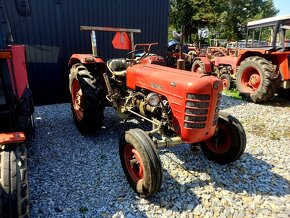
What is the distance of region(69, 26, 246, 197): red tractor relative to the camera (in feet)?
8.11

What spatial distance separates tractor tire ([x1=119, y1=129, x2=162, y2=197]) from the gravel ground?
0.52 feet

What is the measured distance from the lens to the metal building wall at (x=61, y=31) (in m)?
5.23

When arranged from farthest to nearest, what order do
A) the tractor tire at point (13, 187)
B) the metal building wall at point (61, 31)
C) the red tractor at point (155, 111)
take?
the metal building wall at point (61, 31) < the red tractor at point (155, 111) < the tractor tire at point (13, 187)

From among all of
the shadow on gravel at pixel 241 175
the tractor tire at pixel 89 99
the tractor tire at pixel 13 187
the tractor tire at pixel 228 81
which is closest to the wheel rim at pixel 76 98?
the tractor tire at pixel 89 99

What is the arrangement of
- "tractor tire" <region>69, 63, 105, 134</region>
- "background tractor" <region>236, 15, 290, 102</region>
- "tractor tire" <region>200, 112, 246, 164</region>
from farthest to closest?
1. "background tractor" <region>236, 15, 290, 102</region>
2. "tractor tire" <region>69, 63, 105, 134</region>
3. "tractor tire" <region>200, 112, 246, 164</region>

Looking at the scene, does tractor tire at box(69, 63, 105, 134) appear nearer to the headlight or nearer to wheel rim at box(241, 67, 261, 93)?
the headlight

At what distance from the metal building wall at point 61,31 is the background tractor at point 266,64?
8.75 feet

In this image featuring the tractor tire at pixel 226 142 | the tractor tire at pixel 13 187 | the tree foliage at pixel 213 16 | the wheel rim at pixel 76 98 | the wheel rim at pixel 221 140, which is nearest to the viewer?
the tractor tire at pixel 13 187

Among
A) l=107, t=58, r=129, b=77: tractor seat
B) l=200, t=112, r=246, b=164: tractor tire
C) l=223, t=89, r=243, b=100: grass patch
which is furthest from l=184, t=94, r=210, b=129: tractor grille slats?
l=223, t=89, r=243, b=100: grass patch

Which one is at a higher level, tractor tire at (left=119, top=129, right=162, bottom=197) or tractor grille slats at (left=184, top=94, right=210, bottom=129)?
tractor grille slats at (left=184, top=94, right=210, bottom=129)

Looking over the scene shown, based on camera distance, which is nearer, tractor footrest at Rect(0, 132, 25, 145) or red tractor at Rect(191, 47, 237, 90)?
tractor footrest at Rect(0, 132, 25, 145)

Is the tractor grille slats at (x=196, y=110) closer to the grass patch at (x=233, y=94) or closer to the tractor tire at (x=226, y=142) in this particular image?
the tractor tire at (x=226, y=142)

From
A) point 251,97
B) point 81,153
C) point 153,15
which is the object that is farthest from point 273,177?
point 153,15

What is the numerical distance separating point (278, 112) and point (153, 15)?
12.1ft
